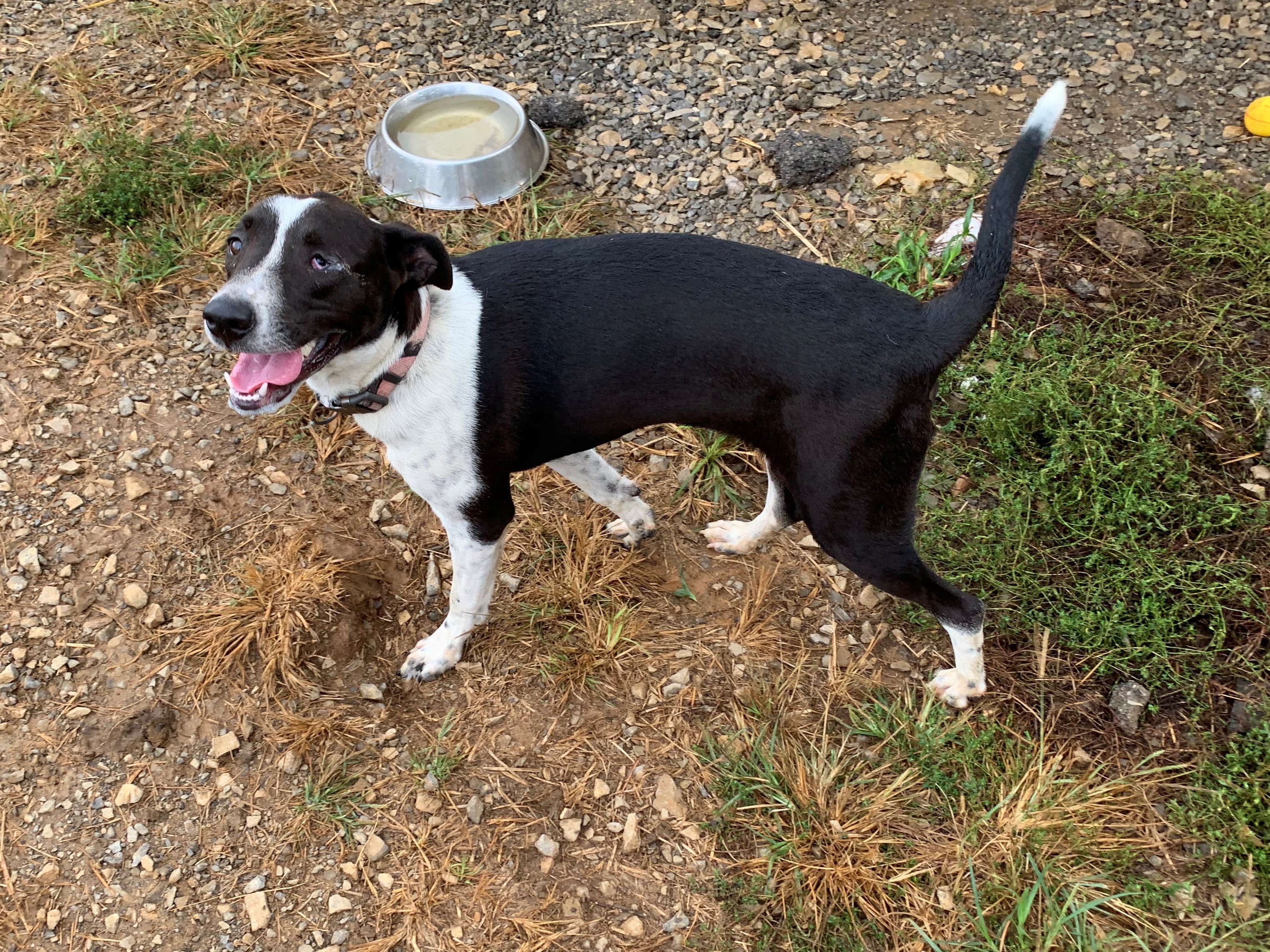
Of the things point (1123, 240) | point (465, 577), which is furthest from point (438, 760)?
point (1123, 240)

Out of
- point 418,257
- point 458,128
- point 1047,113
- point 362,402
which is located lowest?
point 458,128

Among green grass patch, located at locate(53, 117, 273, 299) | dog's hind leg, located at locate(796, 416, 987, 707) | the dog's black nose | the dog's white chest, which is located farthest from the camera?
green grass patch, located at locate(53, 117, 273, 299)

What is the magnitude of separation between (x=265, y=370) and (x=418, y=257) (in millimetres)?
513

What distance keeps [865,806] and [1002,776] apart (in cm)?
46

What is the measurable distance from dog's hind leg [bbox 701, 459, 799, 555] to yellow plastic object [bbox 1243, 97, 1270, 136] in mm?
3119

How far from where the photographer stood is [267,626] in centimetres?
336

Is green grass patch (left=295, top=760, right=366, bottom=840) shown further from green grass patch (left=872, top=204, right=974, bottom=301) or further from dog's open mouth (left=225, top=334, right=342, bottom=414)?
green grass patch (left=872, top=204, right=974, bottom=301)

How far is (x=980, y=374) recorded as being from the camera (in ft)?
13.4

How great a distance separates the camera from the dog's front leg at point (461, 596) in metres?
A: 3.09

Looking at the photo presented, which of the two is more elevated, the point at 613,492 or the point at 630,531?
the point at 613,492

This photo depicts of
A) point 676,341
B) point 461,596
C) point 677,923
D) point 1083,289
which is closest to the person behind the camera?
point 676,341

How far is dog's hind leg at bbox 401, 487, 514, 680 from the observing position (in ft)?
10.0

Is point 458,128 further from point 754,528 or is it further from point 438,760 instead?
point 438,760

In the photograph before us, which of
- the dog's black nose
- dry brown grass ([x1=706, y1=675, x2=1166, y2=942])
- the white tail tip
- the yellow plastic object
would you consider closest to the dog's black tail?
the white tail tip
